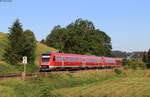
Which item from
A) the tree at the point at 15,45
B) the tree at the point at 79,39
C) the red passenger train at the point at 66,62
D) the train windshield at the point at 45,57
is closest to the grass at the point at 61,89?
the red passenger train at the point at 66,62

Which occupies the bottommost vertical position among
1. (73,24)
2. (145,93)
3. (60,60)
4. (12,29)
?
(145,93)

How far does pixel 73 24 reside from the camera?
108 m

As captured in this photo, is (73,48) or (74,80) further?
(73,48)

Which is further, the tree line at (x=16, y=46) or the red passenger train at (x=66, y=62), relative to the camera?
the tree line at (x=16, y=46)

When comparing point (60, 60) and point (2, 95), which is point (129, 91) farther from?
point (60, 60)

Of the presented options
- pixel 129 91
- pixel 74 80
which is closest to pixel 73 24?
pixel 74 80

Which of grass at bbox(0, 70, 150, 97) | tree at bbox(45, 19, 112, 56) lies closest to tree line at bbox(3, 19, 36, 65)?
grass at bbox(0, 70, 150, 97)

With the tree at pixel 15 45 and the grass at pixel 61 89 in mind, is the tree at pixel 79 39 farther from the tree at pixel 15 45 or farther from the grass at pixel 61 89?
the grass at pixel 61 89

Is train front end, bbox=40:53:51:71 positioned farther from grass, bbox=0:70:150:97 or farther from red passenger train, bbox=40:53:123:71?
grass, bbox=0:70:150:97

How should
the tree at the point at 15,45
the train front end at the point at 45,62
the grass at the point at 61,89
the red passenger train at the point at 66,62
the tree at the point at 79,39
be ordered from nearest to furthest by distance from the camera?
the grass at the point at 61,89
the train front end at the point at 45,62
the red passenger train at the point at 66,62
the tree at the point at 15,45
the tree at the point at 79,39

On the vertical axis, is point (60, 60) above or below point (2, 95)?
above

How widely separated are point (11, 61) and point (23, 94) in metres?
36.4

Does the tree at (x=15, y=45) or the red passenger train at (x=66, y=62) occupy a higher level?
the tree at (x=15, y=45)

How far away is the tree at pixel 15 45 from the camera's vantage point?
62188 mm
